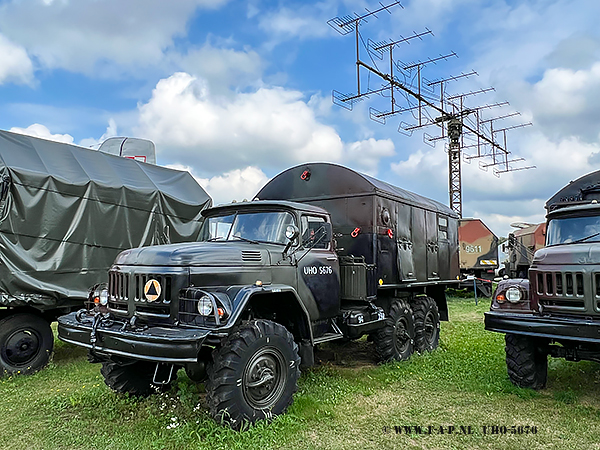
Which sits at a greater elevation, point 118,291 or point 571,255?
point 571,255

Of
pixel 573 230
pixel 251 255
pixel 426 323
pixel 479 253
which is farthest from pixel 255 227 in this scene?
pixel 479 253

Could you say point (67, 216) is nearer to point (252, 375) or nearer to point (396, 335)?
point (252, 375)

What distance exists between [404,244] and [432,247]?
1.38m

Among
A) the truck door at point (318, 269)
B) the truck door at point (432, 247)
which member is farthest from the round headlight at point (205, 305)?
the truck door at point (432, 247)

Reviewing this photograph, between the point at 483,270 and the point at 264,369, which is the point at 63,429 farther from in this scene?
the point at 483,270

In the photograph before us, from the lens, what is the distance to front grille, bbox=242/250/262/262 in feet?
17.0

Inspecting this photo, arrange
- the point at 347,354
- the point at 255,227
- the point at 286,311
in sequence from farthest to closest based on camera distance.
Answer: the point at 347,354, the point at 255,227, the point at 286,311

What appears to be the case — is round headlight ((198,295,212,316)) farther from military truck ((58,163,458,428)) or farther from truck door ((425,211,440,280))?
truck door ((425,211,440,280))

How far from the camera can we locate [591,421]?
5.02 meters

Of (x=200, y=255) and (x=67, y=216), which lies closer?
(x=200, y=255)

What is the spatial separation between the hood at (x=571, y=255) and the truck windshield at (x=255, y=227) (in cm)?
305

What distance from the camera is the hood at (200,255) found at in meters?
4.75

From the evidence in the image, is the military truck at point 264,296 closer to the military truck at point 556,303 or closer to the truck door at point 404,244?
the truck door at point 404,244

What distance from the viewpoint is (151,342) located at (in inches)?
167
